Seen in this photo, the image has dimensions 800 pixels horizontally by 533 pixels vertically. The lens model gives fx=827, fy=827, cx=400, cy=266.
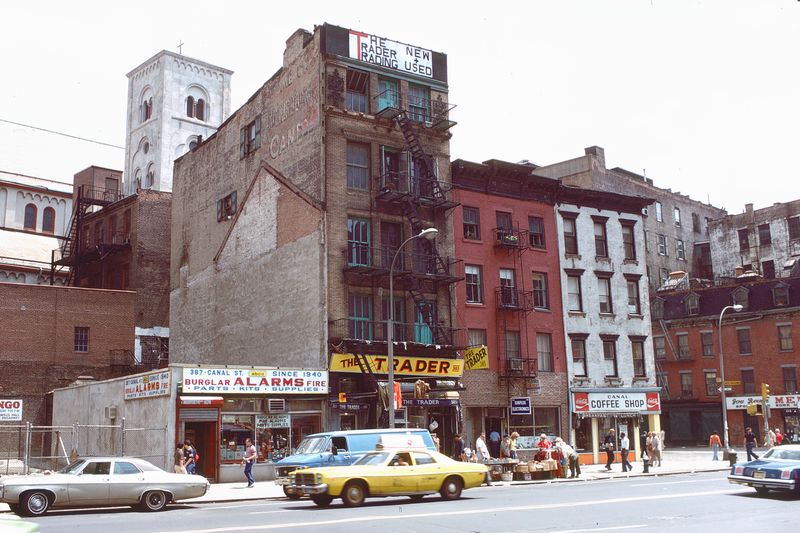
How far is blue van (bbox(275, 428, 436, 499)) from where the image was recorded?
81.0 feet

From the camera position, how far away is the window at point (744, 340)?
6425 centimetres

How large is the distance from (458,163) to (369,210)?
583 centimetres

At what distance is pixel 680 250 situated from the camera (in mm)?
79188

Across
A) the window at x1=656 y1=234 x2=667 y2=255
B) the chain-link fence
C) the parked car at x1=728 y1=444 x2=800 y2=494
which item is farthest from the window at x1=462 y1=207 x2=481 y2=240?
the window at x1=656 y1=234 x2=667 y2=255

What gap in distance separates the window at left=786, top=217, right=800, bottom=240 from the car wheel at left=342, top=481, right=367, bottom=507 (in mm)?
64736

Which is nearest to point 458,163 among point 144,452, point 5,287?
point 144,452

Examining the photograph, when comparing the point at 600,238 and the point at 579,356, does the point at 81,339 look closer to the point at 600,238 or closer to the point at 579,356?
the point at 579,356

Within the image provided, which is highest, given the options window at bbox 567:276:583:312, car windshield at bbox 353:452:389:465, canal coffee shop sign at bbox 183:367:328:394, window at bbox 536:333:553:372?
window at bbox 567:276:583:312

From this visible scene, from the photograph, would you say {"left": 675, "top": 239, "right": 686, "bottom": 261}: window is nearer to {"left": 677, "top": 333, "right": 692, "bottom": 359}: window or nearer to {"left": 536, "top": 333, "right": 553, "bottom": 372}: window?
{"left": 677, "top": 333, "right": 692, "bottom": 359}: window

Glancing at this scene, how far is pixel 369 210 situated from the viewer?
38281mm

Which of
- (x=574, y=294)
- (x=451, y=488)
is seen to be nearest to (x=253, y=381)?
(x=451, y=488)

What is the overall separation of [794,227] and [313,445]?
61737 mm

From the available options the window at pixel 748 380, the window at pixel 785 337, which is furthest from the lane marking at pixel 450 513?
the window at pixel 748 380

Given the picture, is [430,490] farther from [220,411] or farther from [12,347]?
[12,347]
